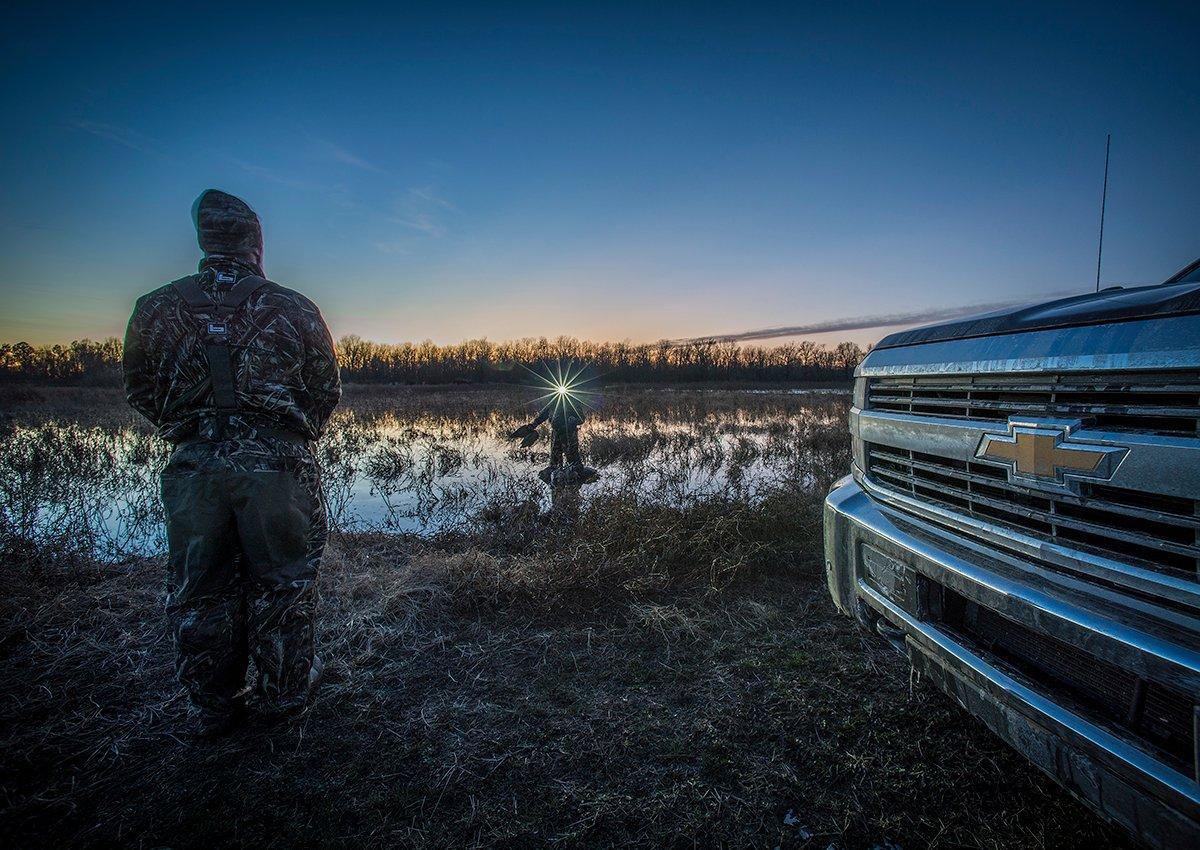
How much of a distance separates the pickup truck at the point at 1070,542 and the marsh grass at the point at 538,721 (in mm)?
605

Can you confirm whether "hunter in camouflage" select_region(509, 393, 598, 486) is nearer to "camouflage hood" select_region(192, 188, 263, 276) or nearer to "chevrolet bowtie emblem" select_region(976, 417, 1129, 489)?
"camouflage hood" select_region(192, 188, 263, 276)

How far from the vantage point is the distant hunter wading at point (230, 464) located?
228 cm

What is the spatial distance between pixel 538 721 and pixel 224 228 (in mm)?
2715

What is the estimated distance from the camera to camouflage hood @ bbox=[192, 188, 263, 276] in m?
2.42

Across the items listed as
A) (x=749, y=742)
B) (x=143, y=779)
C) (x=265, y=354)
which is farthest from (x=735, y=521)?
(x=143, y=779)

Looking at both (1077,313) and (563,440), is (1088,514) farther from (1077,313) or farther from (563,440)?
(563,440)

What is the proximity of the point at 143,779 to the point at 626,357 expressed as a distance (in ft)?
195

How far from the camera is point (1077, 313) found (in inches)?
59.0

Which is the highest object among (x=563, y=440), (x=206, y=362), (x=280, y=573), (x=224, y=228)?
(x=224, y=228)

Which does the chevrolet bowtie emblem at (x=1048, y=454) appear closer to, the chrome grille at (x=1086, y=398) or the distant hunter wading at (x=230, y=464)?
the chrome grille at (x=1086, y=398)

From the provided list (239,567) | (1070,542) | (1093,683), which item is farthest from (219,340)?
(1093,683)

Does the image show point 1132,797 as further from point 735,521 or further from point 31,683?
point 31,683

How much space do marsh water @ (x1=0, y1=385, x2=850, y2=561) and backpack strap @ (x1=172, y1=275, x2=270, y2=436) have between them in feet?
10.6

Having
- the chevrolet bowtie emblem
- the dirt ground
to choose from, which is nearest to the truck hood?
the chevrolet bowtie emblem
